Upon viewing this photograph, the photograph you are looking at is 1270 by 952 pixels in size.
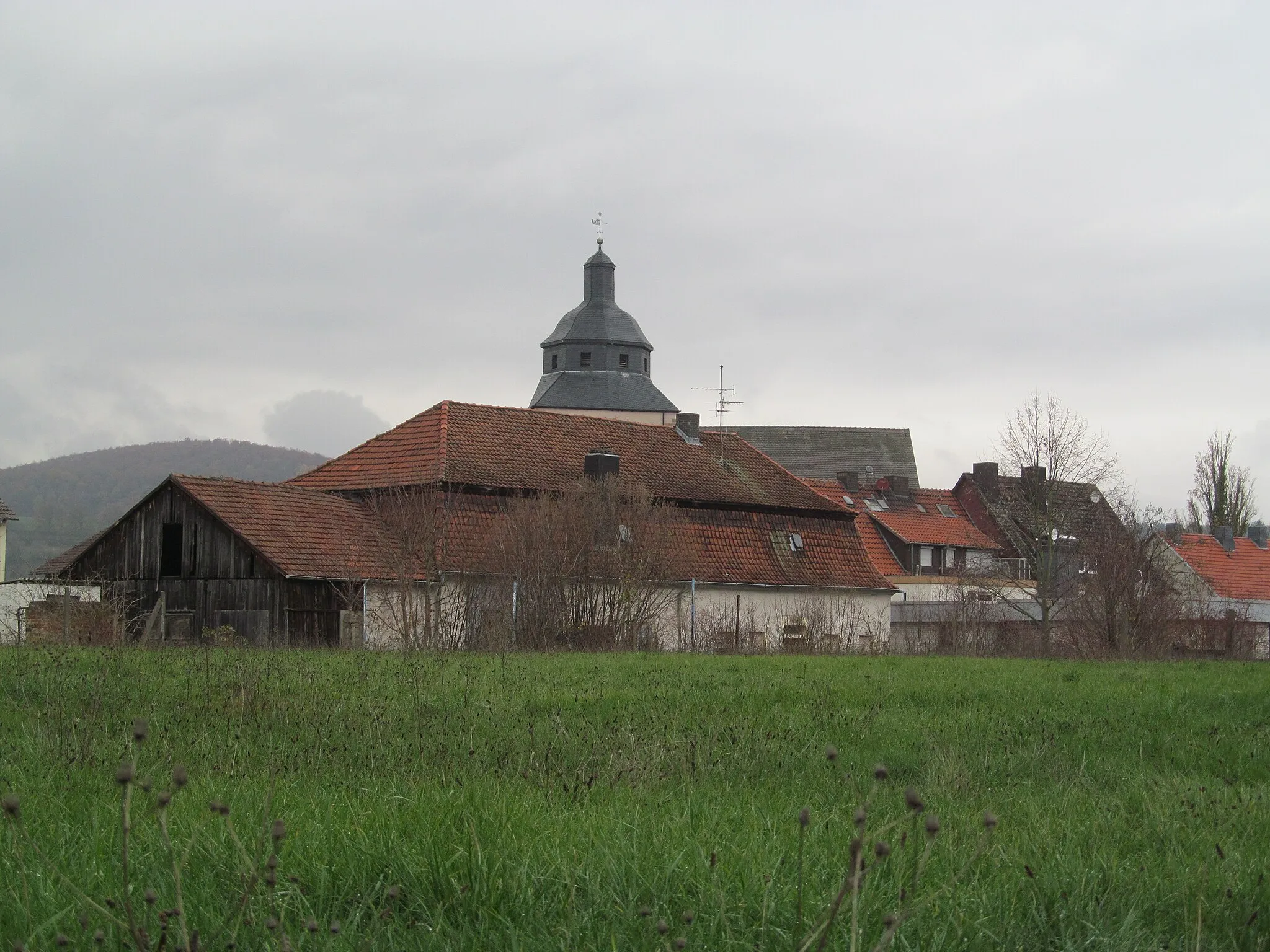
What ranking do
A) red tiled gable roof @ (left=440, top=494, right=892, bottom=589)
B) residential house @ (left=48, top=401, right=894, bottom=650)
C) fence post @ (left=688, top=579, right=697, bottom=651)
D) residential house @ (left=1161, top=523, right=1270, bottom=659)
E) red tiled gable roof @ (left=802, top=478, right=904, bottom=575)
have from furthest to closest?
red tiled gable roof @ (left=802, top=478, right=904, bottom=575), residential house @ (left=1161, top=523, right=1270, bottom=659), fence post @ (left=688, top=579, right=697, bottom=651), red tiled gable roof @ (left=440, top=494, right=892, bottom=589), residential house @ (left=48, top=401, right=894, bottom=650)

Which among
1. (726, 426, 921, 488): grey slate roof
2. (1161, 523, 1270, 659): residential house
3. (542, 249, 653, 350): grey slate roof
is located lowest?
(1161, 523, 1270, 659): residential house

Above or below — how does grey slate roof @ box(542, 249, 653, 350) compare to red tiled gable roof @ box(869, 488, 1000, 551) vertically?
above

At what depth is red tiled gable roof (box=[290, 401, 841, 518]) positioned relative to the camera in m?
36.7

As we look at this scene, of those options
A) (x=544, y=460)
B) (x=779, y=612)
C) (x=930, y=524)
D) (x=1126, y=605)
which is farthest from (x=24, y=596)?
(x=930, y=524)

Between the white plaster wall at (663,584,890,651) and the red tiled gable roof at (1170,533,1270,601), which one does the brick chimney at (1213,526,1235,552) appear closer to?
the red tiled gable roof at (1170,533,1270,601)

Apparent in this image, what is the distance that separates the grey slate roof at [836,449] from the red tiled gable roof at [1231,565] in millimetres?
21248

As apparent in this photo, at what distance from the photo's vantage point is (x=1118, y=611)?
3212 cm

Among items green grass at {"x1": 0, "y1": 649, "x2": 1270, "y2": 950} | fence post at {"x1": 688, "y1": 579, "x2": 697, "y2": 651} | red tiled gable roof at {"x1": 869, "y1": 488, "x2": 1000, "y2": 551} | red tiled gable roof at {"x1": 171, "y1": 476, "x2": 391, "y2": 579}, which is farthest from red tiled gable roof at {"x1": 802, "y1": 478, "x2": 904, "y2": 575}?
green grass at {"x1": 0, "y1": 649, "x2": 1270, "y2": 950}

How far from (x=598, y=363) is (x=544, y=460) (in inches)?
2090

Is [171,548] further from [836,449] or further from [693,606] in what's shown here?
[836,449]

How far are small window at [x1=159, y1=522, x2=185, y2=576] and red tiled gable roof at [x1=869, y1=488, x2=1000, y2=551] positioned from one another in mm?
36499

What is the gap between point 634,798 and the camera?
6.65m

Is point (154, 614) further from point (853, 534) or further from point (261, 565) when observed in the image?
point (853, 534)

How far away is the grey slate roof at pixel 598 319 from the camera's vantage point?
92.1 meters
